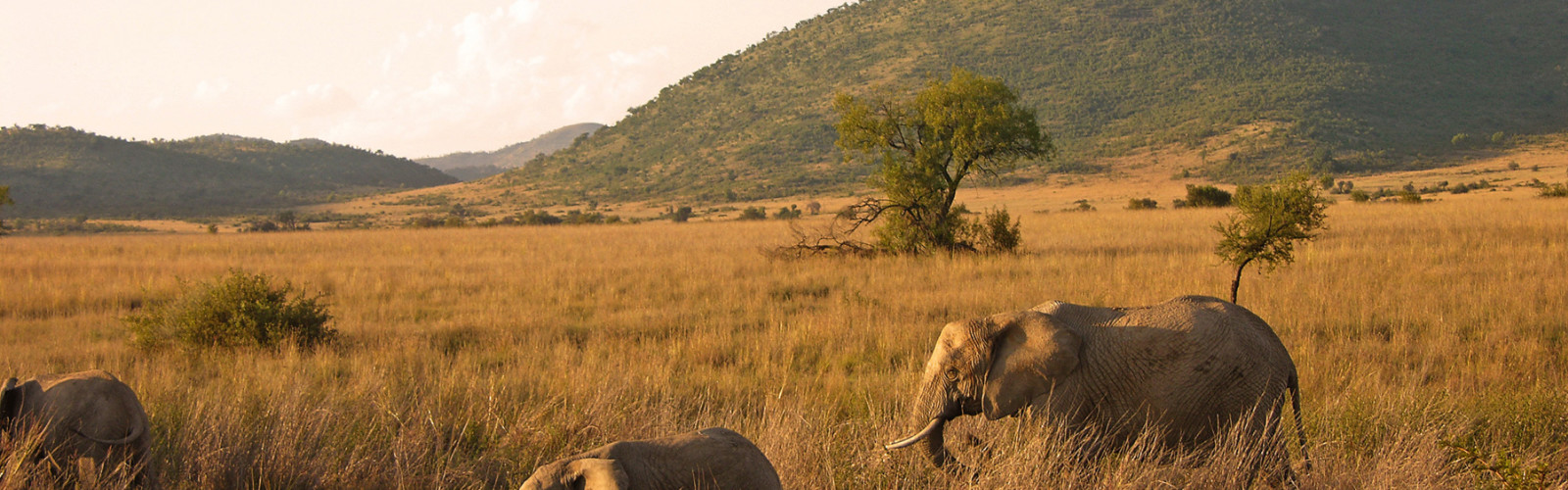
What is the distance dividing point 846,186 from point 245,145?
11111 cm

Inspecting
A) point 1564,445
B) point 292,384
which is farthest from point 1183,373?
point 292,384

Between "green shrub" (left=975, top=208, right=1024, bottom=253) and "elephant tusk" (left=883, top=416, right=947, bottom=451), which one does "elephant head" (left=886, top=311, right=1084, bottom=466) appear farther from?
"green shrub" (left=975, top=208, right=1024, bottom=253)

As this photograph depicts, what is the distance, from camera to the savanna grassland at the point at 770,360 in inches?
179

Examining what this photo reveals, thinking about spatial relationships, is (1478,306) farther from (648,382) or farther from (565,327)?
(565,327)

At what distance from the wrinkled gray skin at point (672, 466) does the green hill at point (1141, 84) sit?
74638 millimetres

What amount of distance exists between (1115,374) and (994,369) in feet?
1.85

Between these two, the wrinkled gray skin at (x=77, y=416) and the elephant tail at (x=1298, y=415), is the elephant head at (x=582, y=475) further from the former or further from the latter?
the elephant tail at (x=1298, y=415)

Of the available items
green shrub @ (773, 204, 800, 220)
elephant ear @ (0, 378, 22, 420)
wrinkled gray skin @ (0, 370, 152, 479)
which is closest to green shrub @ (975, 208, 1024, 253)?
wrinkled gray skin @ (0, 370, 152, 479)

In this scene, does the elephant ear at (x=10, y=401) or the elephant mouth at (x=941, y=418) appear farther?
the elephant mouth at (x=941, y=418)

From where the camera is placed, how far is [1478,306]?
9.85 meters

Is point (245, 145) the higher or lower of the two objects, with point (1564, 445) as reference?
higher

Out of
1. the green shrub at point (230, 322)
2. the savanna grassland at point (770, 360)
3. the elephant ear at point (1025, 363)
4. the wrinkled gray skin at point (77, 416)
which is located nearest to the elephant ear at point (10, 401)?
the wrinkled gray skin at point (77, 416)

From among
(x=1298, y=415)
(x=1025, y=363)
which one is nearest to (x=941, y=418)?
(x=1025, y=363)

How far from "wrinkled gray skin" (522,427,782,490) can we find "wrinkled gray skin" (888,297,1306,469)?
0.99 meters
